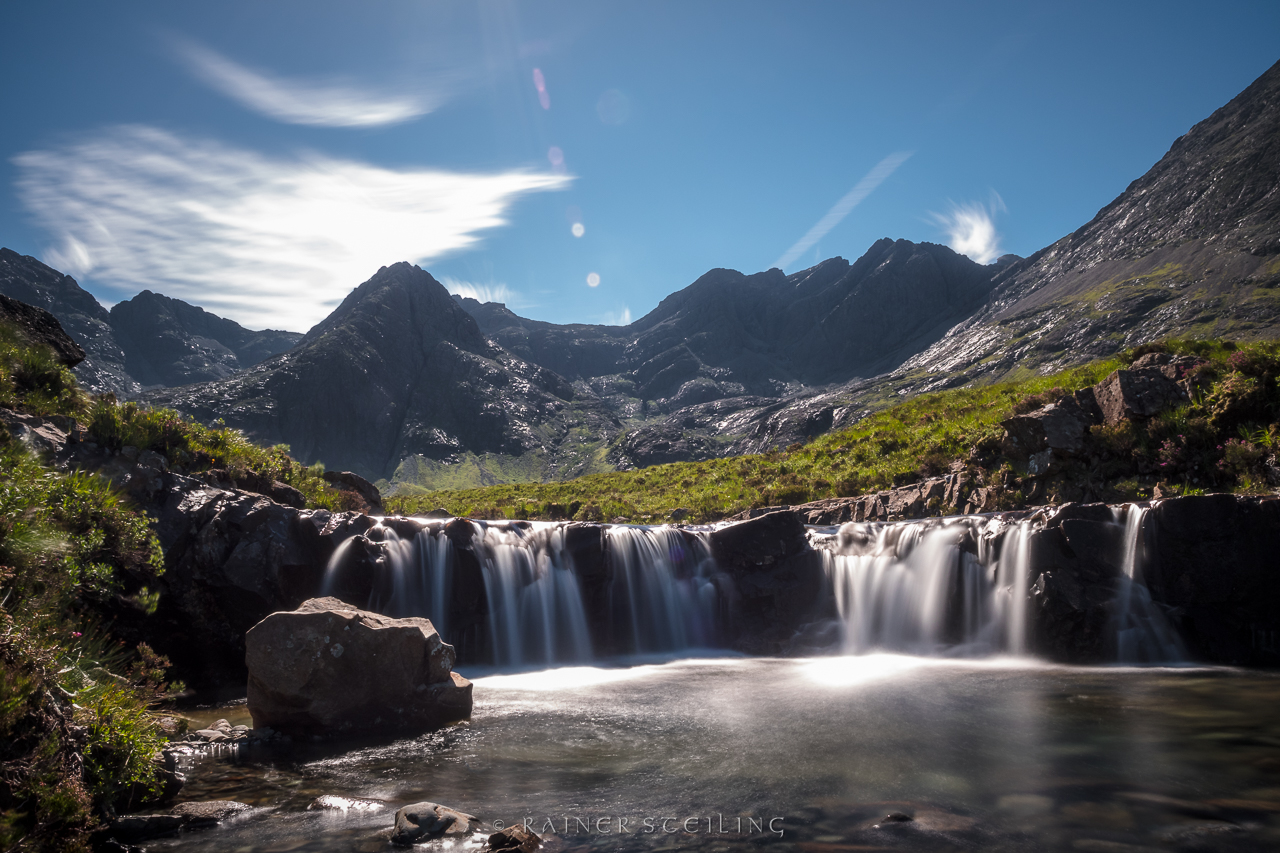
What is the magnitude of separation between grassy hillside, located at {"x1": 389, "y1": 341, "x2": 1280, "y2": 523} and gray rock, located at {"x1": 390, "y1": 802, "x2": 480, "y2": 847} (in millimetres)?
21215

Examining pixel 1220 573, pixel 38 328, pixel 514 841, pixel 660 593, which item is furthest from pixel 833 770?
pixel 38 328

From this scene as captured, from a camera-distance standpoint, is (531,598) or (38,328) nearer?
(38,328)

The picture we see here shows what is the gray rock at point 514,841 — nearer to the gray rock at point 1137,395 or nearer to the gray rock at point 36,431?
the gray rock at point 36,431

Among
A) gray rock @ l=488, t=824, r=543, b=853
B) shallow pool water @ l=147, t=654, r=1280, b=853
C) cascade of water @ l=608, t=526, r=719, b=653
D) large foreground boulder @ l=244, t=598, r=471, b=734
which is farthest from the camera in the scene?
cascade of water @ l=608, t=526, r=719, b=653

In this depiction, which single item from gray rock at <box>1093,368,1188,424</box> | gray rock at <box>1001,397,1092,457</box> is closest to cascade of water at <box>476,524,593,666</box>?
gray rock at <box>1001,397,1092,457</box>

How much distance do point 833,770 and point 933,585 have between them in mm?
12290

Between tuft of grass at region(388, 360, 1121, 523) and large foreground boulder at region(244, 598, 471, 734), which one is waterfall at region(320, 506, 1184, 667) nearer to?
tuft of grass at region(388, 360, 1121, 523)

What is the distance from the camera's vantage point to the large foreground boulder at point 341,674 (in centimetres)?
1283

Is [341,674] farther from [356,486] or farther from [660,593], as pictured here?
[356,486]

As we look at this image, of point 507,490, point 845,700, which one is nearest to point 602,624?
point 845,700

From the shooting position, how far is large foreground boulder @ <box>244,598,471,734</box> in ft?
42.1

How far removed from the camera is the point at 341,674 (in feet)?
43.3

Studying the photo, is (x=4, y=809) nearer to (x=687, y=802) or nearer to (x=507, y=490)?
(x=687, y=802)

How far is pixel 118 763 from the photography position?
796cm
